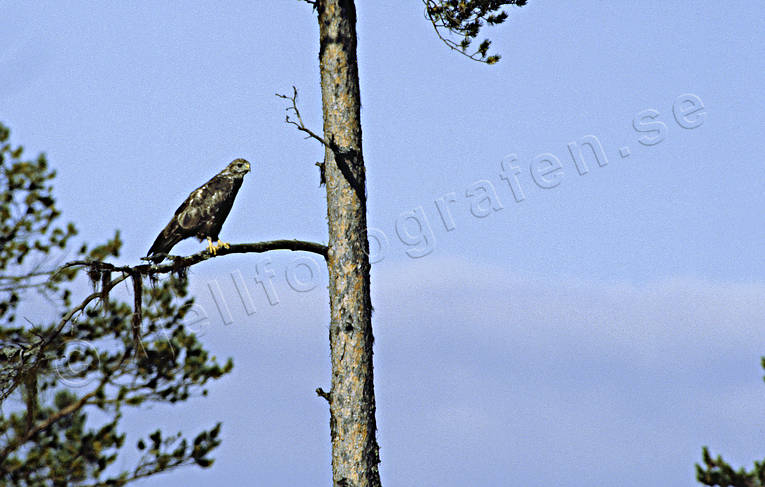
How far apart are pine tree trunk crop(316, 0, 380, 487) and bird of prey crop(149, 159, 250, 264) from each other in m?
2.88

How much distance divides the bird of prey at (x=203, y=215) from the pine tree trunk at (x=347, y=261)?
288 centimetres

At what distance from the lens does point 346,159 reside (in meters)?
7.80

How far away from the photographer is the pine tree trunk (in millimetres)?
7355

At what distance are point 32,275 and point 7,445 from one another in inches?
114

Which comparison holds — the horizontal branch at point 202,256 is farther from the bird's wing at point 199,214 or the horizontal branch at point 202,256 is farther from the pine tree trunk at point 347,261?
the bird's wing at point 199,214

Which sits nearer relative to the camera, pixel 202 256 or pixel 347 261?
pixel 347 261

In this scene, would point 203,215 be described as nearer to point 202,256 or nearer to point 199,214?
point 199,214

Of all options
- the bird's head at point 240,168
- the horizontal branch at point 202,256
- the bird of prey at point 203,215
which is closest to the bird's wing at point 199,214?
the bird of prey at point 203,215

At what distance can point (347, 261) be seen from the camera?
25.0ft

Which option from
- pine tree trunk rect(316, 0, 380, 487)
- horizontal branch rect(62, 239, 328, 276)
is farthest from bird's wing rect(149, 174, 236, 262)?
pine tree trunk rect(316, 0, 380, 487)

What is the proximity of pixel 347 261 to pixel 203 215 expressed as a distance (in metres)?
3.50

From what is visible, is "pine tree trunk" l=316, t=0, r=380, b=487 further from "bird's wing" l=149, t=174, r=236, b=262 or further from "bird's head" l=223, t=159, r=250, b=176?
"bird's head" l=223, t=159, r=250, b=176

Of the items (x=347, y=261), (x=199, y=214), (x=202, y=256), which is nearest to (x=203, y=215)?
(x=199, y=214)

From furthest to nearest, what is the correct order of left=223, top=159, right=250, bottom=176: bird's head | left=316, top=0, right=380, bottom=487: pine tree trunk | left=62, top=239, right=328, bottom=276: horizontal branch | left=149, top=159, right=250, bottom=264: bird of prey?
left=223, top=159, right=250, bottom=176: bird's head, left=149, top=159, right=250, bottom=264: bird of prey, left=62, top=239, right=328, bottom=276: horizontal branch, left=316, top=0, right=380, bottom=487: pine tree trunk
